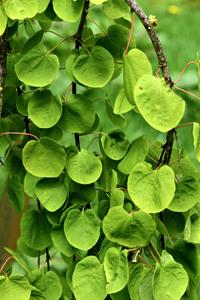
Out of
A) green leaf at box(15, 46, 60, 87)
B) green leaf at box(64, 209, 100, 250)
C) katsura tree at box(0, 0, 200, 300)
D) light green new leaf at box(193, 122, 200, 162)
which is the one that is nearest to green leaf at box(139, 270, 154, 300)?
katsura tree at box(0, 0, 200, 300)

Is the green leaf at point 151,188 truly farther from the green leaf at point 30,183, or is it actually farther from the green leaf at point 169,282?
the green leaf at point 30,183

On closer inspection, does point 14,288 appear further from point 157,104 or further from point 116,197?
point 157,104

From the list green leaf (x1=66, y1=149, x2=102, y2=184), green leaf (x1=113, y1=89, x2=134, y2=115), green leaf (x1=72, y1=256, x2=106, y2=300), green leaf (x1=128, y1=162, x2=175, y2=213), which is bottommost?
green leaf (x1=72, y1=256, x2=106, y2=300)

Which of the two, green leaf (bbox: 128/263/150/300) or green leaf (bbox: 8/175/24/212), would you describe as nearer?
green leaf (bbox: 128/263/150/300)

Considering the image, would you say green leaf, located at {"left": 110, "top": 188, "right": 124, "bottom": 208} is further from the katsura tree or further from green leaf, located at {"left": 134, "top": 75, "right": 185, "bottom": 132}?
green leaf, located at {"left": 134, "top": 75, "right": 185, "bottom": 132}

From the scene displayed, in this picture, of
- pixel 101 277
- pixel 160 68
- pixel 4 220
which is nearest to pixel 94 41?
pixel 160 68

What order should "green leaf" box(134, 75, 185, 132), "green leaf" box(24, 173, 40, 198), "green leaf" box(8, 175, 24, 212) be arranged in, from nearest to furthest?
"green leaf" box(134, 75, 185, 132), "green leaf" box(24, 173, 40, 198), "green leaf" box(8, 175, 24, 212)

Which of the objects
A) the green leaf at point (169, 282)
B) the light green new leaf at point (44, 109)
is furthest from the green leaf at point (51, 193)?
the green leaf at point (169, 282)
